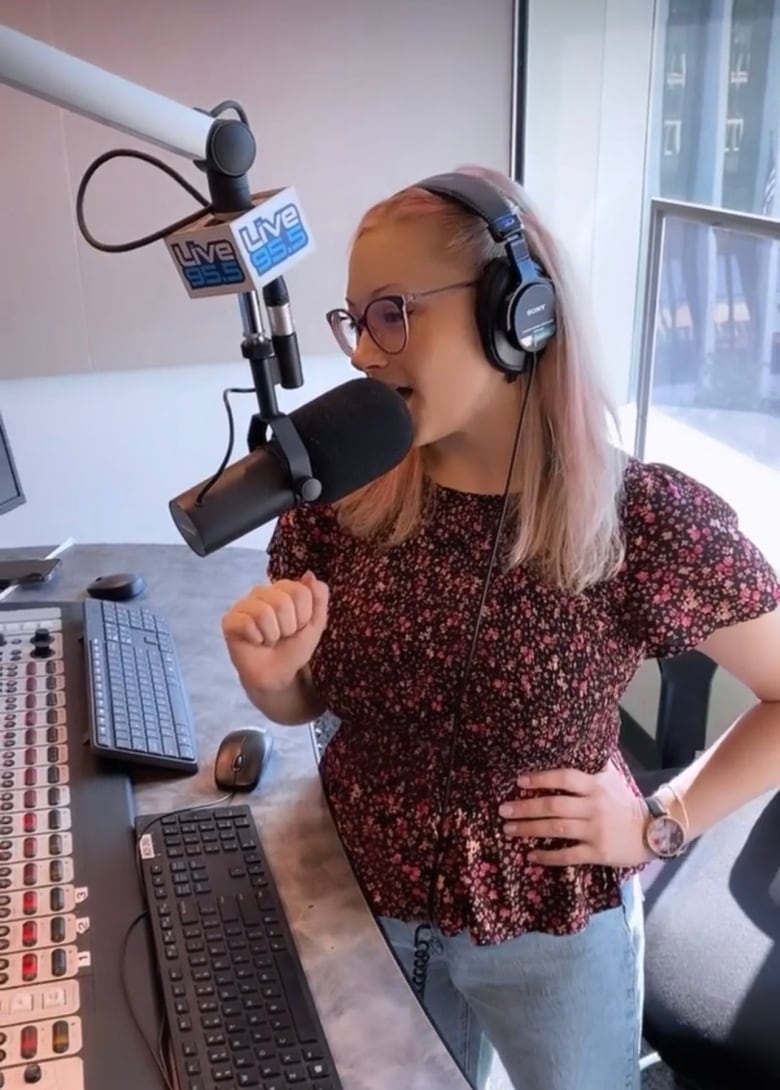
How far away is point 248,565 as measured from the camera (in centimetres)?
176

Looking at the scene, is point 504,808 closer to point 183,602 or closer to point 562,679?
point 562,679

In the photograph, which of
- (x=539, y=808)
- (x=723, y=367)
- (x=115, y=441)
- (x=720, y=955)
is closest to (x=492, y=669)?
(x=539, y=808)

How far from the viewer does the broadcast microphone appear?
0.64 metres

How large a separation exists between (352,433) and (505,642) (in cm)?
29

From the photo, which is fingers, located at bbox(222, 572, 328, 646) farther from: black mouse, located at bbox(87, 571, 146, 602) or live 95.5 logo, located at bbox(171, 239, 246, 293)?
black mouse, located at bbox(87, 571, 146, 602)

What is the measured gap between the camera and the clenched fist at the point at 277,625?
839 millimetres

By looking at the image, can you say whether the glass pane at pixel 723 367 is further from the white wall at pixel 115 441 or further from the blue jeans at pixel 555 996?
the blue jeans at pixel 555 996

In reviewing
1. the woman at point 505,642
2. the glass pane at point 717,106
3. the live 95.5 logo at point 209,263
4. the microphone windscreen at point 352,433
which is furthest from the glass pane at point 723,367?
the live 95.5 logo at point 209,263

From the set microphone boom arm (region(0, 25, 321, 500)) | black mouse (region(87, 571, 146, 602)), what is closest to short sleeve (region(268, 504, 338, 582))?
microphone boom arm (region(0, 25, 321, 500))

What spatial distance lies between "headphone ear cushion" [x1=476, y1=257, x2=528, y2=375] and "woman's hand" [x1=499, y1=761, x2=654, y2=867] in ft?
1.23

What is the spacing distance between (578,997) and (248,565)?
3.19 feet

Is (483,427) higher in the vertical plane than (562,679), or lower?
higher

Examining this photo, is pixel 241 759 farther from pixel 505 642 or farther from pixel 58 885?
pixel 505 642

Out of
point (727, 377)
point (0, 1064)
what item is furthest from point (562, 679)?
point (727, 377)
